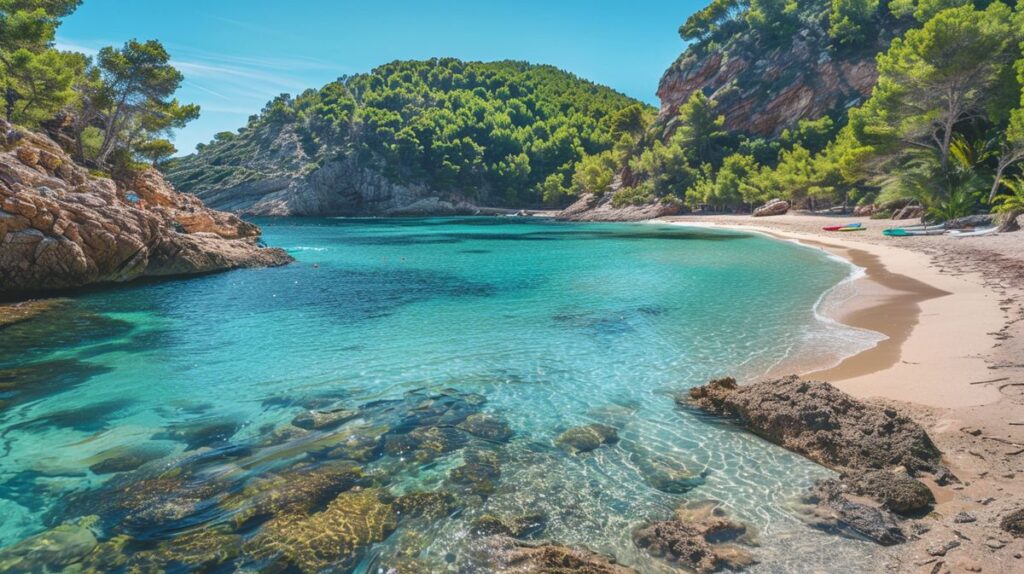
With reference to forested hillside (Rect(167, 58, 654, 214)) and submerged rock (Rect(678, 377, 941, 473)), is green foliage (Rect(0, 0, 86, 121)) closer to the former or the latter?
submerged rock (Rect(678, 377, 941, 473))

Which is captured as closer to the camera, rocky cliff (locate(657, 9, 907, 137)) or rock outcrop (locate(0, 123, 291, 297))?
rock outcrop (locate(0, 123, 291, 297))

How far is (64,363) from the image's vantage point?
45.5ft

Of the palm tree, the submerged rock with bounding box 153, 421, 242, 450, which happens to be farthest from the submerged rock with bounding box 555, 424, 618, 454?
the palm tree

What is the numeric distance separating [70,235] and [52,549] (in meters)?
23.2

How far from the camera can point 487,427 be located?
9.48 metres

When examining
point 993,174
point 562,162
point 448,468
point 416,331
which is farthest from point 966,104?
point 562,162

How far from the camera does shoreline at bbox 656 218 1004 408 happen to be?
965cm

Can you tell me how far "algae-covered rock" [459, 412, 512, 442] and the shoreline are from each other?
264 inches

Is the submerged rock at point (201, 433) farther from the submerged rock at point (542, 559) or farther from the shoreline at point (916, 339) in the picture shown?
the shoreline at point (916, 339)

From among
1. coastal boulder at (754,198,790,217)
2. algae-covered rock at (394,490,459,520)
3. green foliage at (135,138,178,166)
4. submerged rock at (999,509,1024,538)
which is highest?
green foliage at (135,138,178,166)

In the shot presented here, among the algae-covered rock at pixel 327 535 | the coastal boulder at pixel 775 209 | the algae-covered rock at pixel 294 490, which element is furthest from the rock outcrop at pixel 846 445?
the coastal boulder at pixel 775 209

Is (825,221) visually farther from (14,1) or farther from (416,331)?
(14,1)

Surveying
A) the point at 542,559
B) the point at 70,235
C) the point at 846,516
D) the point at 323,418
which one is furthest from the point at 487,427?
the point at 70,235

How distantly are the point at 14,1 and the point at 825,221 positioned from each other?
76529 mm
